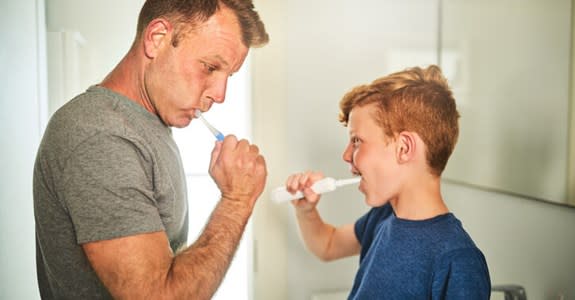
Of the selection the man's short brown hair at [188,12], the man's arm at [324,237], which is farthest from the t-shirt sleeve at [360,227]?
the man's short brown hair at [188,12]

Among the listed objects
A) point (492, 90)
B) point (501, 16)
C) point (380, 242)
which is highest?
point (501, 16)

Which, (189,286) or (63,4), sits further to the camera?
(63,4)

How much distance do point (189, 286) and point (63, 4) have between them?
58 cm

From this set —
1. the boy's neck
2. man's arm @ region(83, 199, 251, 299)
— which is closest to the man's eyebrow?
man's arm @ region(83, 199, 251, 299)

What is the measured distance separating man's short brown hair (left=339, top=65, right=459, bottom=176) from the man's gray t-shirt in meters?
0.35

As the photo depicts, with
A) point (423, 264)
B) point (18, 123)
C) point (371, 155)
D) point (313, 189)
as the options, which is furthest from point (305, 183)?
point (18, 123)

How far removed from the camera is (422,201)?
0.82 m

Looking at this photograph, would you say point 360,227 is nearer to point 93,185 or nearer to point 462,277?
point 462,277

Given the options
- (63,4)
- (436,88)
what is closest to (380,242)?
(436,88)

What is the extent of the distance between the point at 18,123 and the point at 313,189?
526 mm

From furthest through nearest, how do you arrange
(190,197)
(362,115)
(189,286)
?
(190,197) < (362,115) < (189,286)

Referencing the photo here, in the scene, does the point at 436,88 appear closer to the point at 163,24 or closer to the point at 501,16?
the point at 501,16

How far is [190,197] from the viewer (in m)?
0.96

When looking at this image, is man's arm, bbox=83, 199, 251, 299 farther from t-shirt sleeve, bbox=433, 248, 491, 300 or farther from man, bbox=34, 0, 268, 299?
t-shirt sleeve, bbox=433, 248, 491, 300
